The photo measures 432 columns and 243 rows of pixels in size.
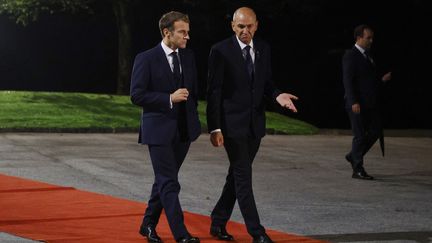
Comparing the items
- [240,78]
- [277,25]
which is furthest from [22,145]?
[277,25]

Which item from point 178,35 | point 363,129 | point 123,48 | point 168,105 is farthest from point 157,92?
point 123,48

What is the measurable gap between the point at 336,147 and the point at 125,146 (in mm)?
3652

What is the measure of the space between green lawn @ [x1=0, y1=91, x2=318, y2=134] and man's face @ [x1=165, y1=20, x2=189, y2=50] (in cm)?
1174

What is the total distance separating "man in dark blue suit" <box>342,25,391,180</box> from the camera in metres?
12.5

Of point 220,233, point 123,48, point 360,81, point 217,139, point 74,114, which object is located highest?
point 360,81

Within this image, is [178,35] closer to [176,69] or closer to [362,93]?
[176,69]

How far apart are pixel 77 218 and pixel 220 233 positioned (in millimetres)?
1648

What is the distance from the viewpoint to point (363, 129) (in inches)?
501

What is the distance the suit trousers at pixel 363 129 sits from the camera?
12664mm

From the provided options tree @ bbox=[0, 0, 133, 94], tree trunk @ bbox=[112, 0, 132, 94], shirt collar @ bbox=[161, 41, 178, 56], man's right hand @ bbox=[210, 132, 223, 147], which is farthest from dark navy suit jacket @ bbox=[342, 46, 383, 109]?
tree trunk @ bbox=[112, 0, 132, 94]

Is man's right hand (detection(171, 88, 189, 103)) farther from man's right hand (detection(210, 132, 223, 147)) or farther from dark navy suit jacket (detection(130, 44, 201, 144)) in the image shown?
man's right hand (detection(210, 132, 223, 147))

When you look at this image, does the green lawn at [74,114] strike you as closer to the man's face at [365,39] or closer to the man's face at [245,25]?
the man's face at [365,39]

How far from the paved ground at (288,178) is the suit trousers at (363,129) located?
1.21ft

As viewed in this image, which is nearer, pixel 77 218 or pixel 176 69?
pixel 176 69
